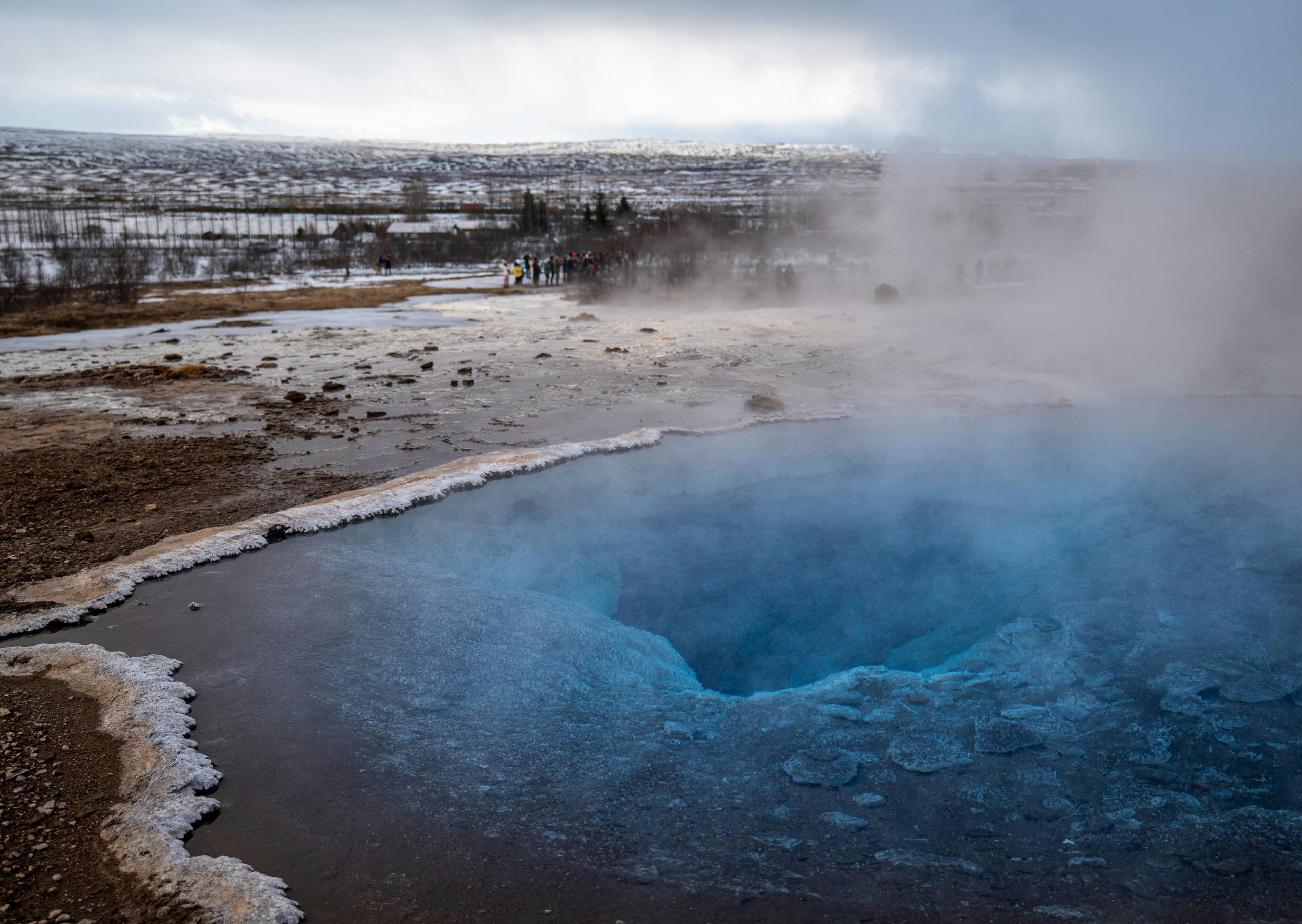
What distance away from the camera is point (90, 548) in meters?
3.90

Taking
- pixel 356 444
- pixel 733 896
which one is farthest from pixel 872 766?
pixel 356 444

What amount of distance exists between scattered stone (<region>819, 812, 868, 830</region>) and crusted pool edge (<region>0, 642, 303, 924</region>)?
4.31 ft

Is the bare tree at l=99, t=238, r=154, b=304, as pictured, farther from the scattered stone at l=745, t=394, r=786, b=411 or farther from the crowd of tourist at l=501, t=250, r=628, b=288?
the scattered stone at l=745, t=394, r=786, b=411

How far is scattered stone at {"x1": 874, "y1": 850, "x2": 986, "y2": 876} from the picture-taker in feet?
6.70

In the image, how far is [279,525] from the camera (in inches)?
161

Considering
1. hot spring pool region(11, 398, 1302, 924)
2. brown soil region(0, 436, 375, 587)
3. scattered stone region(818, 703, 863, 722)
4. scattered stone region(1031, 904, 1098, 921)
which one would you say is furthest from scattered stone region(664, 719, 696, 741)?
brown soil region(0, 436, 375, 587)

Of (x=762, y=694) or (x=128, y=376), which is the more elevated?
(x=128, y=376)

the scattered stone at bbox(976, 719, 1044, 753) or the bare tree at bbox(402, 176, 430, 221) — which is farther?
the bare tree at bbox(402, 176, 430, 221)

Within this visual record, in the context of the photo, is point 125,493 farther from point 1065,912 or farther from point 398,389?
point 1065,912

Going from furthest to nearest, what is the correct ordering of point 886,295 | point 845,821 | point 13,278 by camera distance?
1. point 13,278
2. point 886,295
3. point 845,821

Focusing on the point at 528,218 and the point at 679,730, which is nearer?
the point at 679,730

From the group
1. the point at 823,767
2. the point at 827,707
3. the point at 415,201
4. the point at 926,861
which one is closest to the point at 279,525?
the point at 827,707

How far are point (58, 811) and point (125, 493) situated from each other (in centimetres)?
305

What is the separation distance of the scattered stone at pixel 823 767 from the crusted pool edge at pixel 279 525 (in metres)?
2.65
